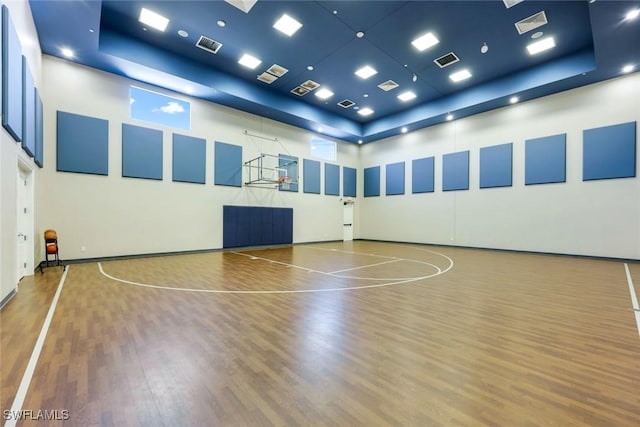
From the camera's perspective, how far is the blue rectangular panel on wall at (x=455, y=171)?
37.3ft

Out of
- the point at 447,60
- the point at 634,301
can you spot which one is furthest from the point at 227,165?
the point at 634,301

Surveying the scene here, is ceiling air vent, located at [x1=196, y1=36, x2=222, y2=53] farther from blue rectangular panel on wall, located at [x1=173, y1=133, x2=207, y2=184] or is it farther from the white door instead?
the white door

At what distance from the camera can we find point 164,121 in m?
9.14

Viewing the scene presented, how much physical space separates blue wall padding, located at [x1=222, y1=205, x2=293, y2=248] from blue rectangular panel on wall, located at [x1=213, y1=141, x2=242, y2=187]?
104cm

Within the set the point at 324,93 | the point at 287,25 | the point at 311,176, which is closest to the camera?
the point at 287,25

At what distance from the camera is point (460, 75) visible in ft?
30.7

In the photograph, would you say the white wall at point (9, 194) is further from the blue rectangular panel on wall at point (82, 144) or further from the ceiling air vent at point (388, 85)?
the ceiling air vent at point (388, 85)

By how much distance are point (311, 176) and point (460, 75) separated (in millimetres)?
7385

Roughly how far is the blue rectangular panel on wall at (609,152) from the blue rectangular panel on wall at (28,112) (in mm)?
14283

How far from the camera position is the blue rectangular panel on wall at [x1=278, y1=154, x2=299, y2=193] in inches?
488

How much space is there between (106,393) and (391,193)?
527 inches

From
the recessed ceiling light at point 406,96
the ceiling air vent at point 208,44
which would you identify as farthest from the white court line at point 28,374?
the recessed ceiling light at point 406,96

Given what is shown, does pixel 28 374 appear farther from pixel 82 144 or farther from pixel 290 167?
pixel 290 167

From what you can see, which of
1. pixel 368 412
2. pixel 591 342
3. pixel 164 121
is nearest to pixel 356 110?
pixel 164 121
